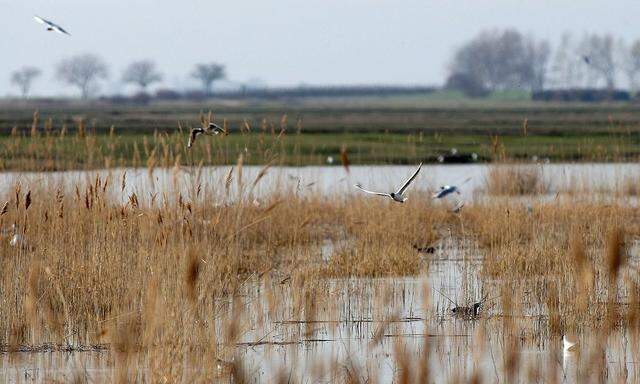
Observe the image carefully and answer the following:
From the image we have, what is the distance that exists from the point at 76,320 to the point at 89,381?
1467 millimetres

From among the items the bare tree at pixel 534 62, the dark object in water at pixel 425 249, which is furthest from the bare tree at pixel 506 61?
the dark object in water at pixel 425 249

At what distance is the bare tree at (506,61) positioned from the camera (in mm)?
139500

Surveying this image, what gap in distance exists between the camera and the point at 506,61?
141 meters

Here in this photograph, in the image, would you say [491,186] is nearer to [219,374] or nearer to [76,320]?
[76,320]

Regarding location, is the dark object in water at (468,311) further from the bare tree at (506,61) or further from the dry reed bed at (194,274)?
the bare tree at (506,61)

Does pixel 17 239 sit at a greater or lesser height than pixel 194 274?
lesser

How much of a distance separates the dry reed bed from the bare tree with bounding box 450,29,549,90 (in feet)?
428

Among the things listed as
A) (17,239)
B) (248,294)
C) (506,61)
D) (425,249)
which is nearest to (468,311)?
(248,294)

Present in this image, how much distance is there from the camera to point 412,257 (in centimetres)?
978

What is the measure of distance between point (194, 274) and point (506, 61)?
139m

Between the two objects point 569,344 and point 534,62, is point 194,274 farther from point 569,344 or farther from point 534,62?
point 534,62

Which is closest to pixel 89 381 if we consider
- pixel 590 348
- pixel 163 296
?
pixel 163 296

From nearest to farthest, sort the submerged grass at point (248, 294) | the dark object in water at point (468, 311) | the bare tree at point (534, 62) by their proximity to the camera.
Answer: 1. the submerged grass at point (248, 294)
2. the dark object in water at point (468, 311)
3. the bare tree at point (534, 62)

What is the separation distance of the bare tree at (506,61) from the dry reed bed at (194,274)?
13055 cm
